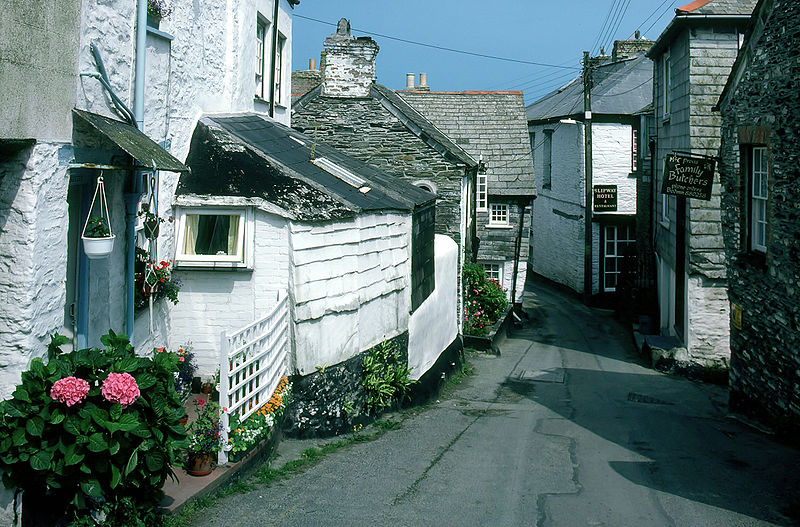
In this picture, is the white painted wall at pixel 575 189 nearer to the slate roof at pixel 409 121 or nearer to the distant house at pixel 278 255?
the slate roof at pixel 409 121

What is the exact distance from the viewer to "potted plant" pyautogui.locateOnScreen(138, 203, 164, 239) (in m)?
8.37

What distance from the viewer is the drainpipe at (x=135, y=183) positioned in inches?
305

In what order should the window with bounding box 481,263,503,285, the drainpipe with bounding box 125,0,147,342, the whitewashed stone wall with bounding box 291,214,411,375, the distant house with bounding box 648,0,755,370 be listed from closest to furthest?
the drainpipe with bounding box 125,0,147,342, the whitewashed stone wall with bounding box 291,214,411,375, the distant house with bounding box 648,0,755,370, the window with bounding box 481,263,503,285

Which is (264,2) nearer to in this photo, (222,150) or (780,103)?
(222,150)

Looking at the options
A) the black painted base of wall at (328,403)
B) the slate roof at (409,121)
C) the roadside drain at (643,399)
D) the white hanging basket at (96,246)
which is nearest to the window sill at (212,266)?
the black painted base of wall at (328,403)

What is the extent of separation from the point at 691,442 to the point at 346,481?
5599 mm

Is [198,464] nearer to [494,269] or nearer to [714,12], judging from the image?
[714,12]

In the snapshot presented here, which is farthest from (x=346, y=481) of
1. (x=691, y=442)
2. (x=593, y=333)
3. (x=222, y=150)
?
(x=593, y=333)

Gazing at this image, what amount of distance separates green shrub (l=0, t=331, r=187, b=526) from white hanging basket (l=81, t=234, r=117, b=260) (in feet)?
3.75

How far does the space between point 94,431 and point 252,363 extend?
2.99 m

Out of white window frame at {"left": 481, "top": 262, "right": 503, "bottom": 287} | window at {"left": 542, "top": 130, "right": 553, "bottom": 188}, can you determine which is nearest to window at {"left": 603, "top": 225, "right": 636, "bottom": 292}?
window at {"left": 542, "top": 130, "right": 553, "bottom": 188}

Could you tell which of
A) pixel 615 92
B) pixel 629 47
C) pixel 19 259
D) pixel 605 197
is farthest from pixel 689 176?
pixel 629 47

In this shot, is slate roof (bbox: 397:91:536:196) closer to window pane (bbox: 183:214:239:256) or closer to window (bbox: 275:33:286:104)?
window (bbox: 275:33:286:104)

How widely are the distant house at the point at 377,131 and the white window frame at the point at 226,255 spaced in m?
10.7
